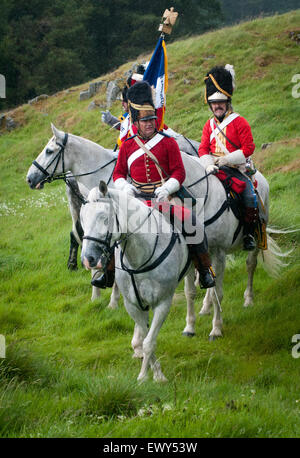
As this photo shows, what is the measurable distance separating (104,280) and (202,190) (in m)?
2.00

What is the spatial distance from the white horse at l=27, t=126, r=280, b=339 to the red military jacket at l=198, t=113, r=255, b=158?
57 cm

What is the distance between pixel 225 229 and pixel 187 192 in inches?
46.9

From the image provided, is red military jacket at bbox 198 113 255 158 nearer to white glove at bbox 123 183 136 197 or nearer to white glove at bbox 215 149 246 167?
white glove at bbox 215 149 246 167

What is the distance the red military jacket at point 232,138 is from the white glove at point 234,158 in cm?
7

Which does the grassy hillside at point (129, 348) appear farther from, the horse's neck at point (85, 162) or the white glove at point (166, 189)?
the horse's neck at point (85, 162)

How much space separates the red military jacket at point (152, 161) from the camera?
6207 mm

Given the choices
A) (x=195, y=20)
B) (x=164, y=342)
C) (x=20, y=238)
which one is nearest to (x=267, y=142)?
(x=20, y=238)

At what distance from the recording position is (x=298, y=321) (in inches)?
296

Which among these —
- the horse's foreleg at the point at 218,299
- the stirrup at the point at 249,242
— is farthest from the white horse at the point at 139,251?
the stirrup at the point at 249,242

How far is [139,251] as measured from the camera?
5.55m

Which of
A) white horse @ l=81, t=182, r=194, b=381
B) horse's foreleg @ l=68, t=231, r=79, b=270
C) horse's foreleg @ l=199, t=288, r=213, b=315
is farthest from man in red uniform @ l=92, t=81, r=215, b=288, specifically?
horse's foreleg @ l=68, t=231, r=79, b=270

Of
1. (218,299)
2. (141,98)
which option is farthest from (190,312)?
(141,98)

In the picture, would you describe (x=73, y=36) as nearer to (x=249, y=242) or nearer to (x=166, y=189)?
(x=249, y=242)
